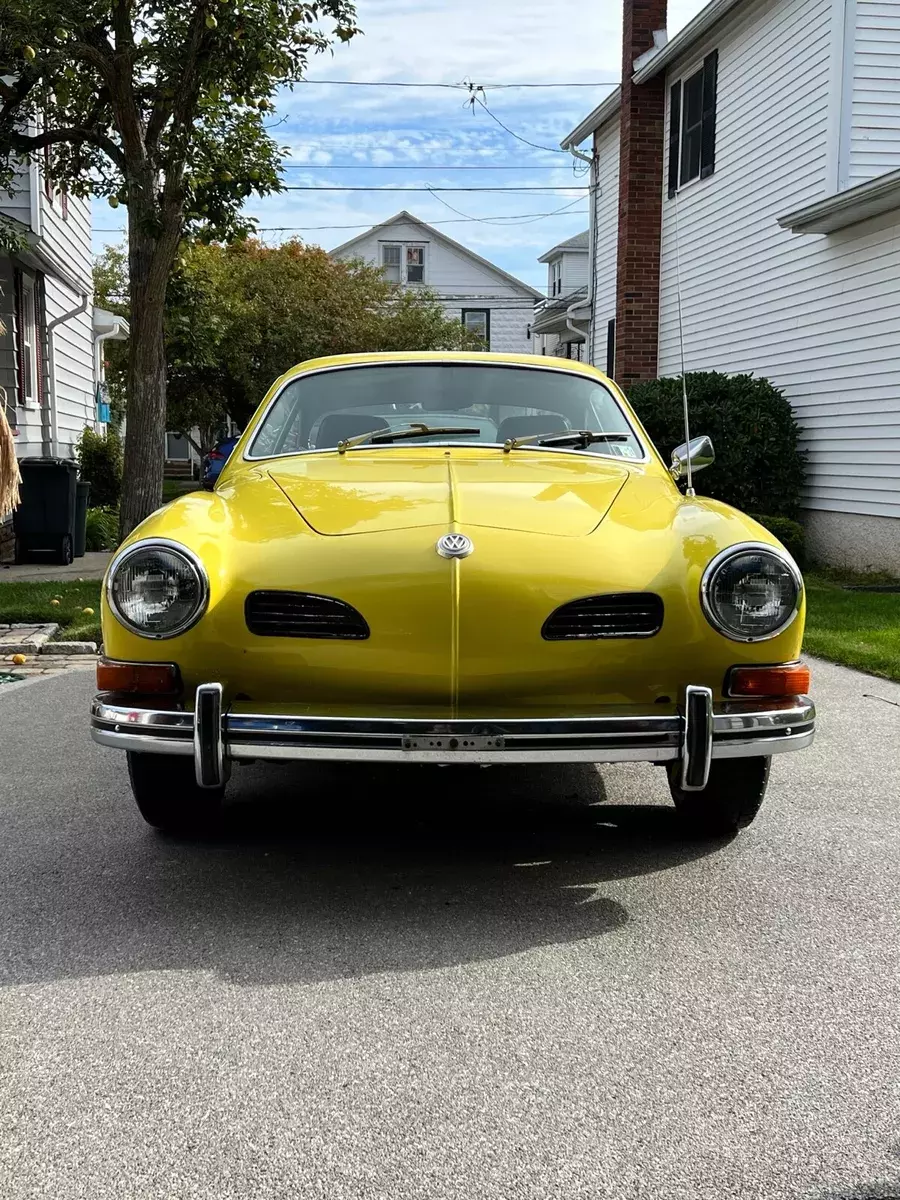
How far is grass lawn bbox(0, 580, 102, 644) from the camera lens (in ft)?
26.6

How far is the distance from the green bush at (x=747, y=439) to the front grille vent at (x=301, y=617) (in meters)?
9.55

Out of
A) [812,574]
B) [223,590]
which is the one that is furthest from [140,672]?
[812,574]

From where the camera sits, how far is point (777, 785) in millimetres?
4781

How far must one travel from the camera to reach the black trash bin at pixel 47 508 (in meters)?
12.3

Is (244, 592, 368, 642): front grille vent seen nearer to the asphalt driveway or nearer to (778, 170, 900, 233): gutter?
the asphalt driveway

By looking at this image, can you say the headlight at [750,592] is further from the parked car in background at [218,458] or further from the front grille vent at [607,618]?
the parked car in background at [218,458]

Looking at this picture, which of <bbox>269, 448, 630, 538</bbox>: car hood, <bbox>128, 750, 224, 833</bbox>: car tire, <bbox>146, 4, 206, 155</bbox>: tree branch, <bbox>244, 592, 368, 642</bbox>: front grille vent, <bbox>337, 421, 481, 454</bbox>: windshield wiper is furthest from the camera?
<bbox>146, 4, 206, 155</bbox>: tree branch

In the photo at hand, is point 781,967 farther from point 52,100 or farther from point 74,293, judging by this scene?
point 74,293

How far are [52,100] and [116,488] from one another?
300 inches

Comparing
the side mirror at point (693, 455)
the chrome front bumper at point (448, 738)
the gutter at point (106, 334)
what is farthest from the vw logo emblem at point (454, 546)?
the gutter at point (106, 334)

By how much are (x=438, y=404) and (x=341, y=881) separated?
7.09ft

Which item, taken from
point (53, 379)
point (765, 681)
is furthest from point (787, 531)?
point (53, 379)

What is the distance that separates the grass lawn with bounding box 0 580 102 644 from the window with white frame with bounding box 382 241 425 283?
121ft

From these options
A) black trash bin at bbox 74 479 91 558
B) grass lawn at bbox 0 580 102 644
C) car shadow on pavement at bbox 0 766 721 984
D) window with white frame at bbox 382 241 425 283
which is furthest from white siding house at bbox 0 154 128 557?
window with white frame at bbox 382 241 425 283
